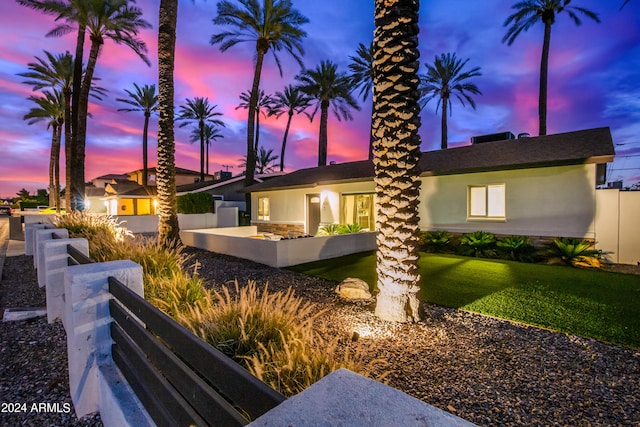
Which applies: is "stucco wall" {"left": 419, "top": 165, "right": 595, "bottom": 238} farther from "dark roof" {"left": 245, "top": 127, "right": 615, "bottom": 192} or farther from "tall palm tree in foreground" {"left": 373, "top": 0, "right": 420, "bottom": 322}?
"tall palm tree in foreground" {"left": 373, "top": 0, "right": 420, "bottom": 322}

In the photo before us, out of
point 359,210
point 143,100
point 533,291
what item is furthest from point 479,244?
point 143,100

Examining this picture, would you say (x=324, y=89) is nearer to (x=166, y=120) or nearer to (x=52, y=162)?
(x=166, y=120)

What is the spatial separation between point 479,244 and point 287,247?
21.5 feet

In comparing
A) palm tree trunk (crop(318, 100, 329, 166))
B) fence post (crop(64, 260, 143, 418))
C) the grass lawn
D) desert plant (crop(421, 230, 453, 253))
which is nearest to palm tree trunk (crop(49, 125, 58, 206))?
palm tree trunk (crop(318, 100, 329, 166))

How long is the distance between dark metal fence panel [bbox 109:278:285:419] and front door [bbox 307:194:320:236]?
14639 mm

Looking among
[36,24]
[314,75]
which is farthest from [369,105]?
[36,24]

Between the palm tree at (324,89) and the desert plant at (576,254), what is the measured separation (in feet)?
69.0

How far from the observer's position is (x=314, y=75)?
94.7 feet

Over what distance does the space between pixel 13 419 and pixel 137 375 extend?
1601 mm

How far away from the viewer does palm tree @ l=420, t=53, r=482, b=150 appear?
96.1 feet

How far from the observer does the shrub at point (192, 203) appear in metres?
21.9

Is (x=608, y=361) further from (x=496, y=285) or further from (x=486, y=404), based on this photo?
(x=496, y=285)

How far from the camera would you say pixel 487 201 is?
1145 cm

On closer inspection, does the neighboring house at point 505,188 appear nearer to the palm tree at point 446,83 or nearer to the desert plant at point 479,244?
the desert plant at point 479,244
